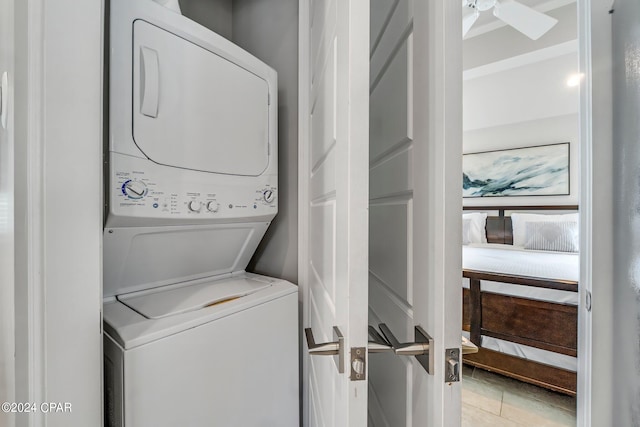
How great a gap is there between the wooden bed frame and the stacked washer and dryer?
5.43 ft

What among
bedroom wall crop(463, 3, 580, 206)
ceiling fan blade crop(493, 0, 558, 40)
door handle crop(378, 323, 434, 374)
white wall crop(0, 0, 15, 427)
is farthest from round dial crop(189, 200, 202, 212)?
bedroom wall crop(463, 3, 580, 206)

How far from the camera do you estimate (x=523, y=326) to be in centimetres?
194

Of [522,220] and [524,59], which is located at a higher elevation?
[524,59]

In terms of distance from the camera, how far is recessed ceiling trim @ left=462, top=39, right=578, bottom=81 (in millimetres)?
3145

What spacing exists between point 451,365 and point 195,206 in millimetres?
850

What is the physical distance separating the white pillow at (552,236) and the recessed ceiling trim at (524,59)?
2.00 m

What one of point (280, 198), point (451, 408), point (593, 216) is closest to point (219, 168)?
point (280, 198)

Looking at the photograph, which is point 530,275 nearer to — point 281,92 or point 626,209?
point 626,209

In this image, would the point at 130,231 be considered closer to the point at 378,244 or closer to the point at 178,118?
the point at 178,118

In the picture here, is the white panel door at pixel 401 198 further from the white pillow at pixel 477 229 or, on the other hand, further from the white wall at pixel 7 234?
the white pillow at pixel 477 229

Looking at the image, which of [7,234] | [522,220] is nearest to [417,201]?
[7,234]

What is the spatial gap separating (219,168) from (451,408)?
952 mm

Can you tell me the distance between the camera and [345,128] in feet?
1.65

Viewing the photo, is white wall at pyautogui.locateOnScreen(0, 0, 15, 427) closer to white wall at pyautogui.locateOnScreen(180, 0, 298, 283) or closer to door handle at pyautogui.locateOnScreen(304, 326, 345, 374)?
door handle at pyautogui.locateOnScreen(304, 326, 345, 374)
